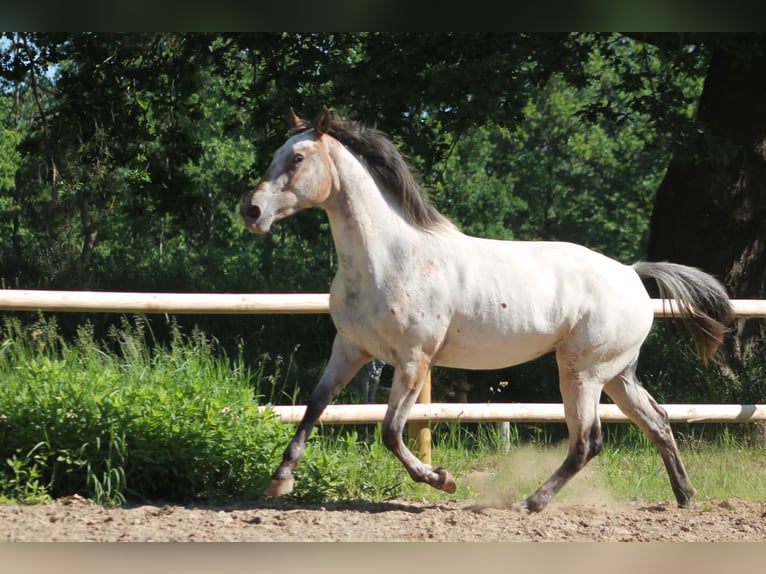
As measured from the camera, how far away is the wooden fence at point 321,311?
5949 millimetres

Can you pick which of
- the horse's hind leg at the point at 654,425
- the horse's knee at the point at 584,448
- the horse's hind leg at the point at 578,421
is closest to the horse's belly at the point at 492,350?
the horse's hind leg at the point at 578,421

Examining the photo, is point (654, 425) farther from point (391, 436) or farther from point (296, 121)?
point (296, 121)

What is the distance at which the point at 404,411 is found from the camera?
5355 millimetres

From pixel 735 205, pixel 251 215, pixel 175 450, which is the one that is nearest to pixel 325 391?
pixel 175 450

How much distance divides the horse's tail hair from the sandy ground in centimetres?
123

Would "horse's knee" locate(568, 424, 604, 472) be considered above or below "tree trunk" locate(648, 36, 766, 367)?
below

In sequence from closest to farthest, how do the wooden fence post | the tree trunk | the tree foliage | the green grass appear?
the green grass
the wooden fence post
the tree foliage
the tree trunk

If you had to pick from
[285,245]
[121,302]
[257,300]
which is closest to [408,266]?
[257,300]

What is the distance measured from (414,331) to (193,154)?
22.8 feet

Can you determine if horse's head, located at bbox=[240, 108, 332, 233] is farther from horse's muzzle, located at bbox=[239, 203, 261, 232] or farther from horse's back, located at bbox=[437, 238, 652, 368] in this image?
horse's back, located at bbox=[437, 238, 652, 368]

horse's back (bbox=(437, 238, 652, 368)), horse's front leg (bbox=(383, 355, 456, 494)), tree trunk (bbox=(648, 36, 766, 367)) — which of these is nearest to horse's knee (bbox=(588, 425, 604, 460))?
horse's back (bbox=(437, 238, 652, 368))

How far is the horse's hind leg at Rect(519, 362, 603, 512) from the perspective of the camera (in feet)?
18.8

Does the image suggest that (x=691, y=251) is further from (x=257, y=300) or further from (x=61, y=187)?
(x=61, y=187)

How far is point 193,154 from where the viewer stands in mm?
11516
